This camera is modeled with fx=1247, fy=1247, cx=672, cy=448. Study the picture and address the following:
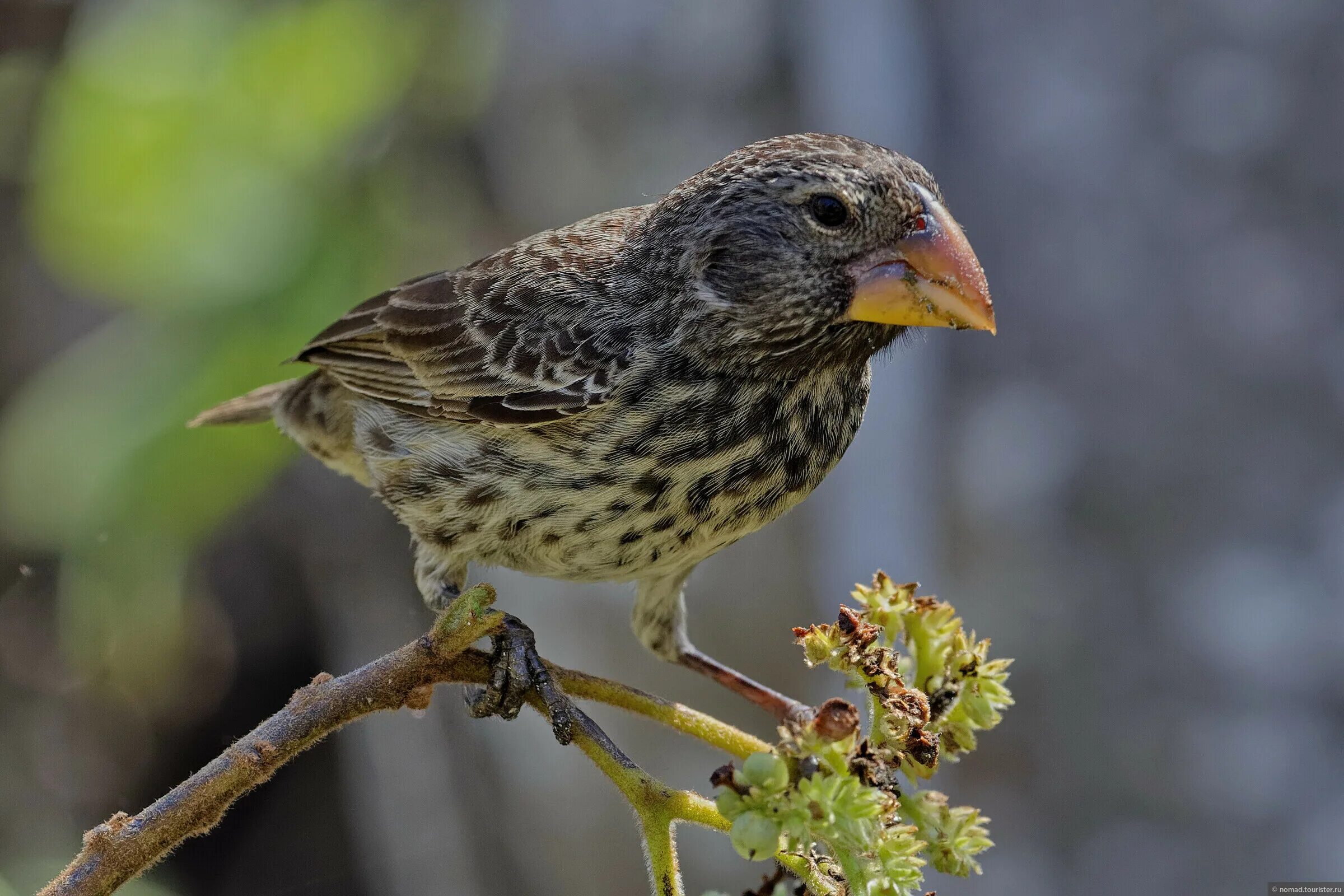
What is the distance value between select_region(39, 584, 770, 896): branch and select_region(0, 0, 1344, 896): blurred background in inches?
89.3

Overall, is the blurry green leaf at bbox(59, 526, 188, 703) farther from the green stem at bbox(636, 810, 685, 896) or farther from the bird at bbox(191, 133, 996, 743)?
the green stem at bbox(636, 810, 685, 896)

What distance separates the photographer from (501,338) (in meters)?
2.90

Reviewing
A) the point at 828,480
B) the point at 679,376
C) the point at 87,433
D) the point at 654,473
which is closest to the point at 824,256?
the point at 679,376

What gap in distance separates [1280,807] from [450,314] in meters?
3.60

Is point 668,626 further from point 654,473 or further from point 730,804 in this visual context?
point 730,804

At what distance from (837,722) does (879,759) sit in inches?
4.7

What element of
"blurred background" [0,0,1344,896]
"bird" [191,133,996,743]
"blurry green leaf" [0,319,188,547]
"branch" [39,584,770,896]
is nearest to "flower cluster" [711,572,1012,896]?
"branch" [39,584,770,896]

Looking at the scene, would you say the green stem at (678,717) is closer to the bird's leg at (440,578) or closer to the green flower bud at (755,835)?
the green flower bud at (755,835)

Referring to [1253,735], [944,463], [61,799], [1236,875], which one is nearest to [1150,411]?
[944,463]

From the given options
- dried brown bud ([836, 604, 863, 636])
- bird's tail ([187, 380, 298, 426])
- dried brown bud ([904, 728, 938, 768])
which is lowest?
dried brown bud ([904, 728, 938, 768])

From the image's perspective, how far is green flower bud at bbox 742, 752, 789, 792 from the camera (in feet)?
4.33

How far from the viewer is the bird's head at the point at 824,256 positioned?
2.32m

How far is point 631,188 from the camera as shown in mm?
5289

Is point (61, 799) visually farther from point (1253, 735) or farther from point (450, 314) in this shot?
point (1253, 735)
